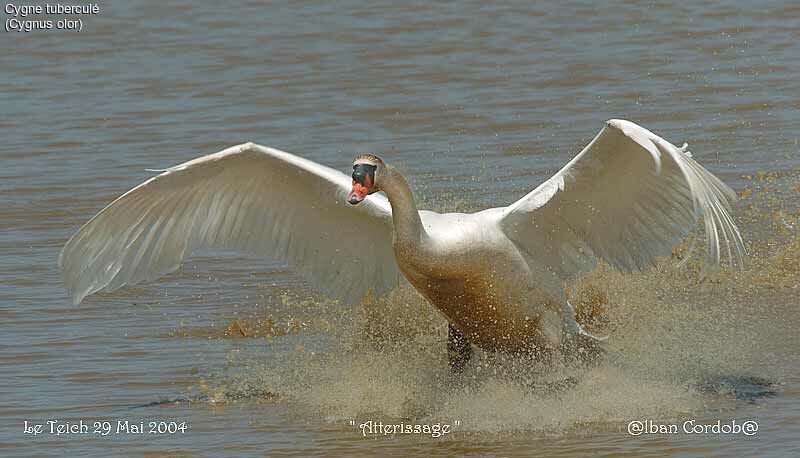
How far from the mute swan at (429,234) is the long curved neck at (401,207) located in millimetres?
19

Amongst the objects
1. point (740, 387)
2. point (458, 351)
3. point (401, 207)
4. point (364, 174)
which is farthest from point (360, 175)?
point (740, 387)

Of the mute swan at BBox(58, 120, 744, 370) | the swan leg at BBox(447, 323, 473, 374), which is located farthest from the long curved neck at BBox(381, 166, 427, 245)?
the swan leg at BBox(447, 323, 473, 374)

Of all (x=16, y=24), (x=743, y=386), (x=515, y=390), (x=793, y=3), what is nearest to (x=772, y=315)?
(x=743, y=386)

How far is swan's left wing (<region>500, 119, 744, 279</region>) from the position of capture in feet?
26.2

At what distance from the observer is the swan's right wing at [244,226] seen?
883 cm

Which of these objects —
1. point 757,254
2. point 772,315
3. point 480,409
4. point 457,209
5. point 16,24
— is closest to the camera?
point 480,409

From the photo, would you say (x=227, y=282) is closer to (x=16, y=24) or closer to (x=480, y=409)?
(x=480, y=409)

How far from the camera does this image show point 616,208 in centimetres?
875

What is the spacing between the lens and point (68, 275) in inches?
350

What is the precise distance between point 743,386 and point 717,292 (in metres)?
1.85
